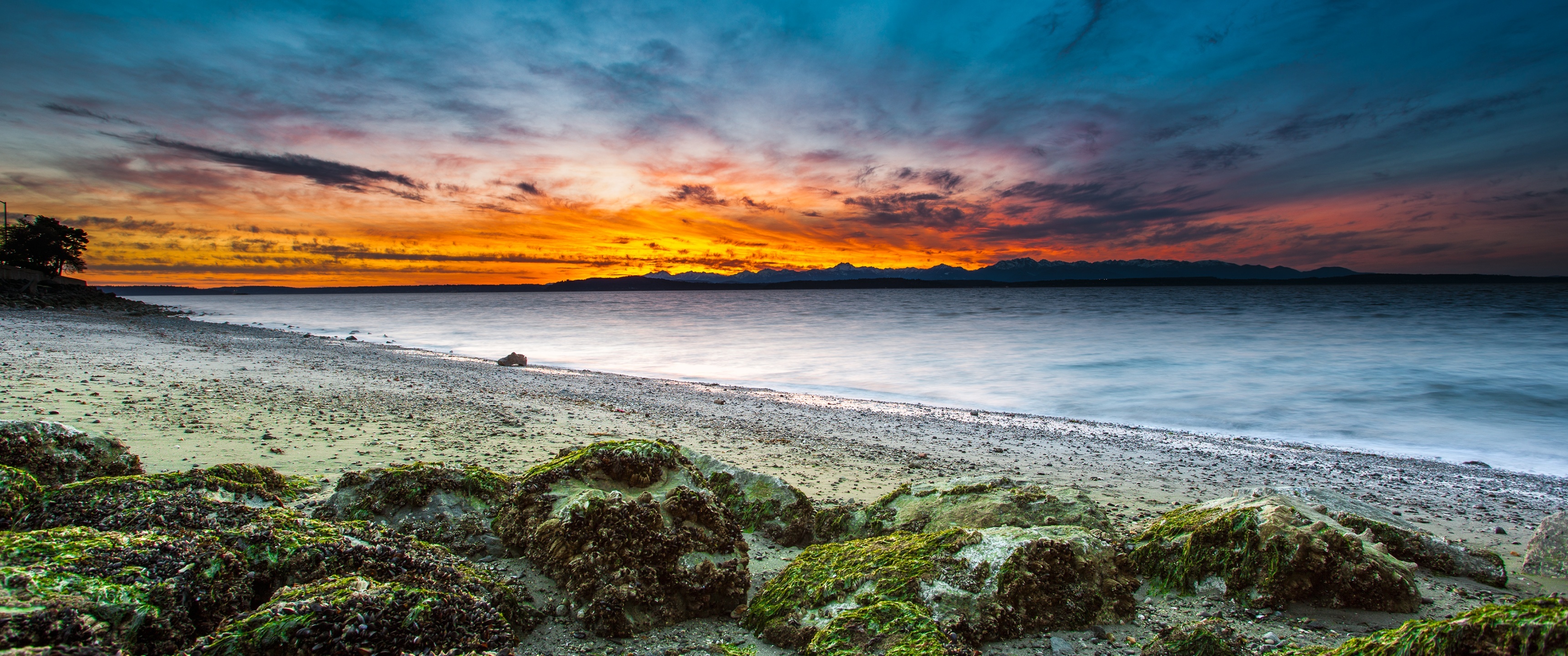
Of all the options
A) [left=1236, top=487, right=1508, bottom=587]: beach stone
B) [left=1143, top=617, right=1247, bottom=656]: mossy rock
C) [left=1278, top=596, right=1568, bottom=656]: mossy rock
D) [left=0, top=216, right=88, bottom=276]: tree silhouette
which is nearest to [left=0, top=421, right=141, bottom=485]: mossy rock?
[left=1143, top=617, right=1247, bottom=656]: mossy rock

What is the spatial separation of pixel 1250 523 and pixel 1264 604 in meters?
0.48

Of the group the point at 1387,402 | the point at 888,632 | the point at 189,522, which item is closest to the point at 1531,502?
the point at 888,632

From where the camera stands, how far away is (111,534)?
2543 mm

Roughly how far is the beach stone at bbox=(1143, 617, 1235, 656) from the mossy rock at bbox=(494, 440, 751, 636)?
7.07 ft

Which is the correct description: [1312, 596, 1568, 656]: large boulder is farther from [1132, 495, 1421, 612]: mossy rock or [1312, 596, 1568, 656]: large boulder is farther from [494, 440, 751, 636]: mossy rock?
[494, 440, 751, 636]: mossy rock

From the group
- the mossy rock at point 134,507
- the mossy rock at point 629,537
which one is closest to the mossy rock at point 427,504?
the mossy rock at point 629,537

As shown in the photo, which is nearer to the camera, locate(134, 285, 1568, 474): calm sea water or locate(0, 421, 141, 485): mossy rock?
locate(0, 421, 141, 485): mossy rock

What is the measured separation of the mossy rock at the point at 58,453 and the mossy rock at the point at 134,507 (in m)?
0.96

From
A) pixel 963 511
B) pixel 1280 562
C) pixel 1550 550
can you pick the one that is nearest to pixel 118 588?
pixel 963 511

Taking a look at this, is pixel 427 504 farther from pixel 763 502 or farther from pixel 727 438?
pixel 727 438

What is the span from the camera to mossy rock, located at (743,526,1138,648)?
3.27m

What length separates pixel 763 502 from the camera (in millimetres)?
4965

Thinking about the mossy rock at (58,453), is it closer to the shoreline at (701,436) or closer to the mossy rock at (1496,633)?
the shoreline at (701,436)

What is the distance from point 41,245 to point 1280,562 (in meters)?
72.2
